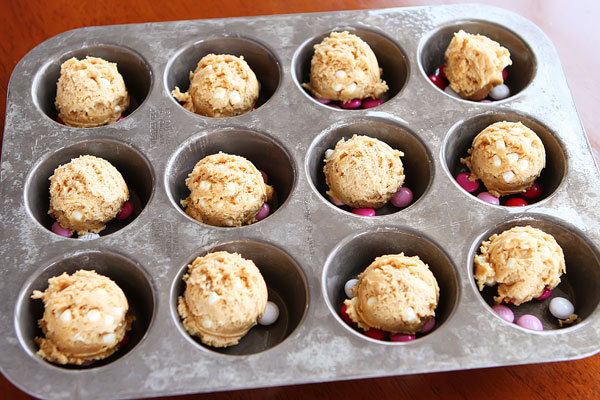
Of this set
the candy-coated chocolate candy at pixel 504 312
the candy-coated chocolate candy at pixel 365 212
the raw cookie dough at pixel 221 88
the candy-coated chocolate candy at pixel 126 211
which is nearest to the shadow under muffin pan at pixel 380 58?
the raw cookie dough at pixel 221 88

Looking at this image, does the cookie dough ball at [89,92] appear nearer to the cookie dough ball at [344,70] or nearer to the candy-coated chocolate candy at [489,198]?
the cookie dough ball at [344,70]

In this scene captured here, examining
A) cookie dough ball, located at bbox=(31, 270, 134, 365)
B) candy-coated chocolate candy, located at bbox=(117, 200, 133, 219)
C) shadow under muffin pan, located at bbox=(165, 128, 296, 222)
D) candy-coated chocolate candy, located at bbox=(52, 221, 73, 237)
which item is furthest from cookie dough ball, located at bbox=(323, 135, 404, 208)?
candy-coated chocolate candy, located at bbox=(52, 221, 73, 237)

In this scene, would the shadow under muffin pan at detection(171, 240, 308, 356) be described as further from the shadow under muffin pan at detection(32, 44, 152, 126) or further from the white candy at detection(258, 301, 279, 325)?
the shadow under muffin pan at detection(32, 44, 152, 126)

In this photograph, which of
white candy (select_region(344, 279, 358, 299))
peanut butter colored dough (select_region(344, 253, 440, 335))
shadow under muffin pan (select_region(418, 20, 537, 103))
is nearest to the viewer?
peanut butter colored dough (select_region(344, 253, 440, 335))

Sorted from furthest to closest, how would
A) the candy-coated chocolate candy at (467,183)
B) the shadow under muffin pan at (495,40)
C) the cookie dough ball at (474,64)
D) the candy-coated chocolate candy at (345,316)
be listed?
the shadow under muffin pan at (495,40)
the cookie dough ball at (474,64)
the candy-coated chocolate candy at (467,183)
the candy-coated chocolate candy at (345,316)

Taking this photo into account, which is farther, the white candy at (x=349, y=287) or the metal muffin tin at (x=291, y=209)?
the white candy at (x=349, y=287)

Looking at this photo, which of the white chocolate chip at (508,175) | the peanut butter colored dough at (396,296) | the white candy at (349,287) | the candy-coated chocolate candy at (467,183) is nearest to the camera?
the peanut butter colored dough at (396,296)
